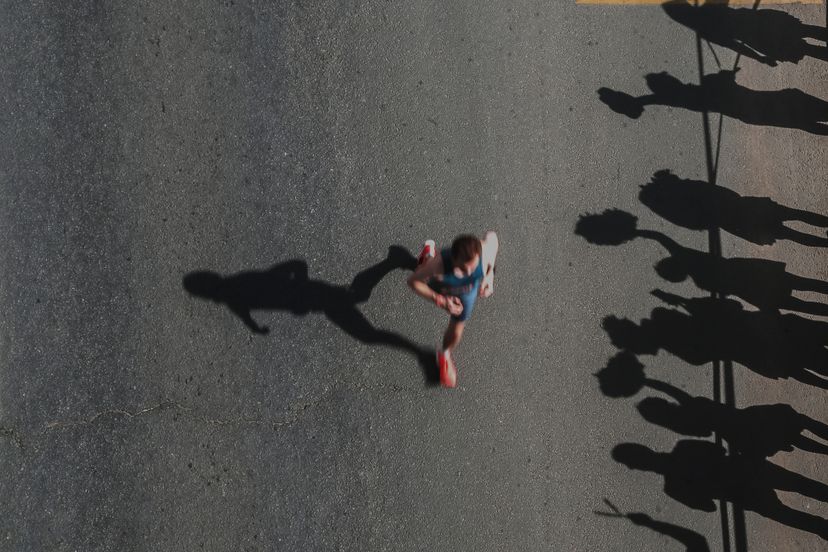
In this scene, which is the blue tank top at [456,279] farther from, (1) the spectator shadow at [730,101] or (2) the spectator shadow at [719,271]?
(1) the spectator shadow at [730,101]

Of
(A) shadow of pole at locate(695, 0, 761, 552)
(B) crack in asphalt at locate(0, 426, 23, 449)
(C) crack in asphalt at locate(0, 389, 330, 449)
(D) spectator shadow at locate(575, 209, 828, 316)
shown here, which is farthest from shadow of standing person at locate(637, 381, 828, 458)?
(B) crack in asphalt at locate(0, 426, 23, 449)

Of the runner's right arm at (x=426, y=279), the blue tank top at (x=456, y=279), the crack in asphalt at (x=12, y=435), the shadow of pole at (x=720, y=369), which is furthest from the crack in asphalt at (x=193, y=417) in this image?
the shadow of pole at (x=720, y=369)

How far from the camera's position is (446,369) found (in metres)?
5.27

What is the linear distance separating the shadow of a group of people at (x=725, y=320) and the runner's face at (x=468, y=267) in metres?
1.76

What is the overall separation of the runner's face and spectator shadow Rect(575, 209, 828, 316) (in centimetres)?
174

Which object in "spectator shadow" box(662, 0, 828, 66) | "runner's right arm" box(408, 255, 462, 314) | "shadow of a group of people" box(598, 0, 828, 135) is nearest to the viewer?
"runner's right arm" box(408, 255, 462, 314)

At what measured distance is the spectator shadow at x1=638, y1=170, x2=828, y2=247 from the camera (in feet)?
19.4

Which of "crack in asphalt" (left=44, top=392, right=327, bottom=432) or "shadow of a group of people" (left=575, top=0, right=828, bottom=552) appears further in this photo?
"shadow of a group of people" (left=575, top=0, right=828, bottom=552)

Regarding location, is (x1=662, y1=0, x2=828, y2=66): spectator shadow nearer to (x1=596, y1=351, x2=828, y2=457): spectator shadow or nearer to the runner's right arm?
(x1=596, y1=351, x2=828, y2=457): spectator shadow

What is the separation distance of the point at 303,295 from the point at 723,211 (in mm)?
3880

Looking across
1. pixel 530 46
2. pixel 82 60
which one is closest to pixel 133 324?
pixel 82 60

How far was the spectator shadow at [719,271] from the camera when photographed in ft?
19.0

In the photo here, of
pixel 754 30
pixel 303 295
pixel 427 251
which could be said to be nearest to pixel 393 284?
pixel 427 251

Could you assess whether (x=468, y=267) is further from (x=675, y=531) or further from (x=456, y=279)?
(x=675, y=531)
